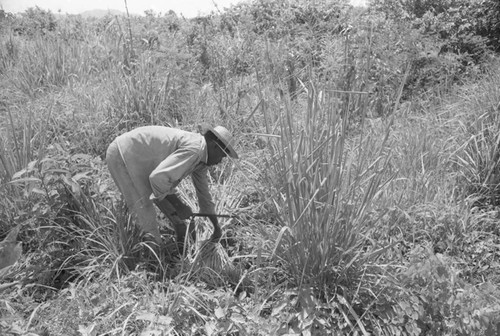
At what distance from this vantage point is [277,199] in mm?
2793

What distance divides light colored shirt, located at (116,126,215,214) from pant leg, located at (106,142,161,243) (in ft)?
0.20

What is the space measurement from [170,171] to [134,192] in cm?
49

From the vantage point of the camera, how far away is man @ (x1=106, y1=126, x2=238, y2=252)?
2.82 meters

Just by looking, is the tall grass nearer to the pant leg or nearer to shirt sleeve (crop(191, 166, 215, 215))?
shirt sleeve (crop(191, 166, 215, 215))

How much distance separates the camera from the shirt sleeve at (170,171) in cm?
277

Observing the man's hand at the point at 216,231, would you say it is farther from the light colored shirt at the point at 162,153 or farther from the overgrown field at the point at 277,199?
the light colored shirt at the point at 162,153

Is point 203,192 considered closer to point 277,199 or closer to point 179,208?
point 179,208

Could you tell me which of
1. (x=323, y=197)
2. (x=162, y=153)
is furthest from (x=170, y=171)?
(x=323, y=197)

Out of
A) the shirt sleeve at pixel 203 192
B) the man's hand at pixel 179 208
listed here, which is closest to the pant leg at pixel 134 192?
the man's hand at pixel 179 208


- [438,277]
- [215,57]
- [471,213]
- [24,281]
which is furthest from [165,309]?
[215,57]

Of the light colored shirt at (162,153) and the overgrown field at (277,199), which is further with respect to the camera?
the light colored shirt at (162,153)

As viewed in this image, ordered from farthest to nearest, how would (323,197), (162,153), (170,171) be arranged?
(162,153)
(170,171)
(323,197)

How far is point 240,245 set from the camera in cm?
338

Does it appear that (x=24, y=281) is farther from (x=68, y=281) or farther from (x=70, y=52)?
(x=70, y=52)
